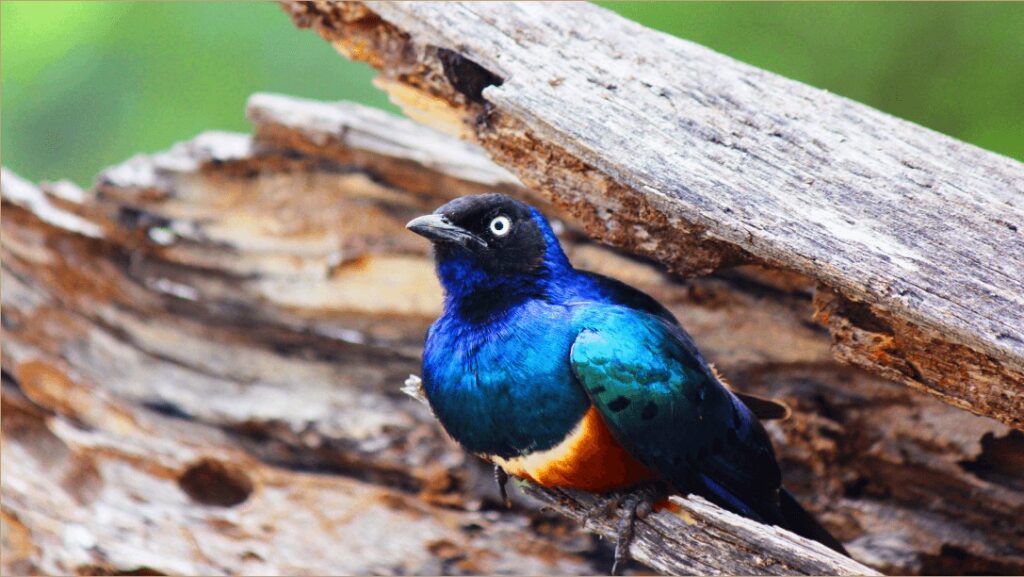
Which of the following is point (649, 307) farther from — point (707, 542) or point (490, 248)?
point (707, 542)

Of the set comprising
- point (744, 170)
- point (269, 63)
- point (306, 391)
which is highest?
point (744, 170)

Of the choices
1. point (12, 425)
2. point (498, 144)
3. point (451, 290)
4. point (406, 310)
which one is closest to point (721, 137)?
point (498, 144)

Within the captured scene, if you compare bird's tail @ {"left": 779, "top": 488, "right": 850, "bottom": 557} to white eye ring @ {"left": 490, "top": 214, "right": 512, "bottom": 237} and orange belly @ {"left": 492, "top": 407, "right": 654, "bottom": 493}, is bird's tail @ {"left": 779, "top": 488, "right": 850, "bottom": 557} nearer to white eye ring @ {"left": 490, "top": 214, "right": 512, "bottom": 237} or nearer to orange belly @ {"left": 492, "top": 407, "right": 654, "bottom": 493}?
orange belly @ {"left": 492, "top": 407, "right": 654, "bottom": 493}

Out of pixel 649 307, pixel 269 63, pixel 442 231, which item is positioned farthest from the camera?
pixel 269 63

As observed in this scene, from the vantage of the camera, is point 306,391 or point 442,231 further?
point 306,391

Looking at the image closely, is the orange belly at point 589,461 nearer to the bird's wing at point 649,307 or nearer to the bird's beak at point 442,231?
the bird's wing at point 649,307

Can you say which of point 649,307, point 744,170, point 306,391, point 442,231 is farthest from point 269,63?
point 744,170

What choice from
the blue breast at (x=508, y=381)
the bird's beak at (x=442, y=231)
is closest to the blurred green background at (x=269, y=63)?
the bird's beak at (x=442, y=231)
